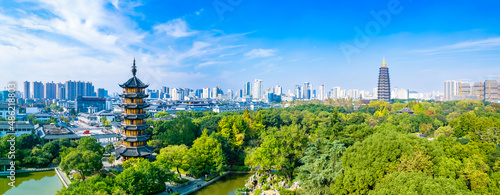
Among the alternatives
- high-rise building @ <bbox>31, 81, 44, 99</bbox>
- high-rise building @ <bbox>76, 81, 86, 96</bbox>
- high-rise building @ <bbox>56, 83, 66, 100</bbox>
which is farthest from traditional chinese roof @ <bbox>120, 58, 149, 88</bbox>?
high-rise building @ <bbox>31, 81, 44, 99</bbox>

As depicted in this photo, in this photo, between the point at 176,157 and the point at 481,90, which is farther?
the point at 481,90

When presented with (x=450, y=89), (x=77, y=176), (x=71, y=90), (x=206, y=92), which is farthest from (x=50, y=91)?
(x=450, y=89)

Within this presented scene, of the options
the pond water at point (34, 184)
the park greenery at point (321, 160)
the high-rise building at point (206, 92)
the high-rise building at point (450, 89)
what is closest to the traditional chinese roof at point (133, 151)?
the park greenery at point (321, 160)

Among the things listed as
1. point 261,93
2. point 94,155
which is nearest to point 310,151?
point 94,155

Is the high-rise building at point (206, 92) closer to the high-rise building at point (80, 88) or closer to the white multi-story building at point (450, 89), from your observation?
the high-rise building at point (80, 88)

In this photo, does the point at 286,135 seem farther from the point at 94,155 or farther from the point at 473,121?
the point at 473,121

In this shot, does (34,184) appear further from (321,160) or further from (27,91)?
(27,91)
